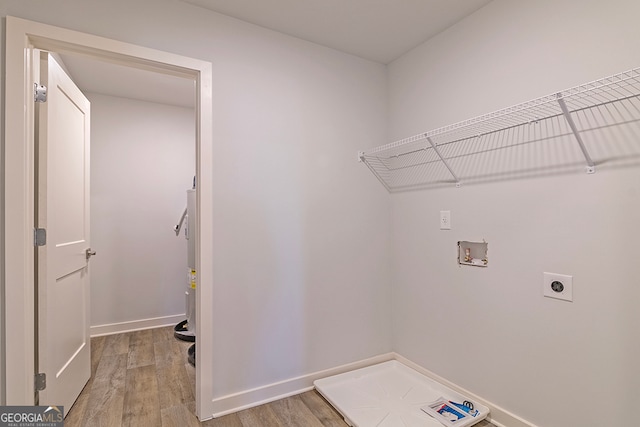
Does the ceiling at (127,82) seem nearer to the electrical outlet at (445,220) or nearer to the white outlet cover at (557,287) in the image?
the electrical outlet at (445,220)

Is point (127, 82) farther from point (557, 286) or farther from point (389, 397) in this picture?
point (557, 286)

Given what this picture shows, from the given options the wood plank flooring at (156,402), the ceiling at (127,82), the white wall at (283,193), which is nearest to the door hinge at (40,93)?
the white wall at (283,193)

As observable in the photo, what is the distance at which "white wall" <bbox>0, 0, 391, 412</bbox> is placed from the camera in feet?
6.03

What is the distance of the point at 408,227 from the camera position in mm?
2354

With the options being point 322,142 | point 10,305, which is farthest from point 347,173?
point 10,305

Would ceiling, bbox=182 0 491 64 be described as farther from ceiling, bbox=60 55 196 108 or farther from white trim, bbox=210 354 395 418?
white trim, bbox=210 354 395 418

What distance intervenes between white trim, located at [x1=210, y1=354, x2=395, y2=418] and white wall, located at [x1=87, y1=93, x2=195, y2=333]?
198cm

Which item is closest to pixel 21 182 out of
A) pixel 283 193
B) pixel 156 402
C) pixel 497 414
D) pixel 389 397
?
pixel 283 193

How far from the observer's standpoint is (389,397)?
1.96m

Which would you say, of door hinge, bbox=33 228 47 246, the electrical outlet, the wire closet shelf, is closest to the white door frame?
door hinge, bbox=33 228 47 246

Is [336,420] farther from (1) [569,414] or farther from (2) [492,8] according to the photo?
(2) [492,8]

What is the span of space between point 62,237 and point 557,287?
2653 millimetres

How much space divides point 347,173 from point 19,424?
7.16 feet

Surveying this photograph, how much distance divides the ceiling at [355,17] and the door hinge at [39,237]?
1.44 m
